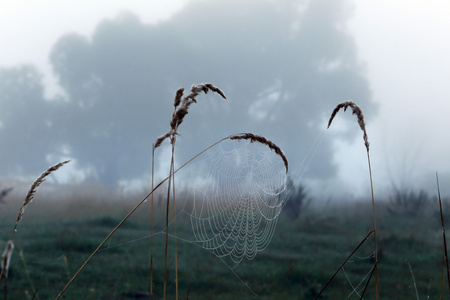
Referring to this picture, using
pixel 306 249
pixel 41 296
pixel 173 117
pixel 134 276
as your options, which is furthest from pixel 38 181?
pixel 306 249

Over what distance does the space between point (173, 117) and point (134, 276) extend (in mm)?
7592

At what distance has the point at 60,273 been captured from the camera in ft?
30.6

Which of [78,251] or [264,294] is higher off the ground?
[78,251]

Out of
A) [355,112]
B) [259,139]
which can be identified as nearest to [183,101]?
[259,139]

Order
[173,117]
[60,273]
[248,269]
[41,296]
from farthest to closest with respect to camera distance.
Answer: [248,269] < [60,273] < [41,296] < [173,117]

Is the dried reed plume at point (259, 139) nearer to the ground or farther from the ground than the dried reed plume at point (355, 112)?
nearer to the ground

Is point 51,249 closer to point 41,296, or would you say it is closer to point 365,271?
point 41,296

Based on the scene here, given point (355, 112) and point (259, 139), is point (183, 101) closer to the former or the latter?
point (259, 139)

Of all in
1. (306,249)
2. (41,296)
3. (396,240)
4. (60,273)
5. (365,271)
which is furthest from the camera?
(396,240)

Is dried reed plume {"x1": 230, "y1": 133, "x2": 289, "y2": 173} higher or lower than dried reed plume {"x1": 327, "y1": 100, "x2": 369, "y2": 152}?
below

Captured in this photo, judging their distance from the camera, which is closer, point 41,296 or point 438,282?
point 41,296

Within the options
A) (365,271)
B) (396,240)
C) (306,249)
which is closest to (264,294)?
(365,271)

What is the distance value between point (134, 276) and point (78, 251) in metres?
2.85

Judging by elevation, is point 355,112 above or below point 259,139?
above
